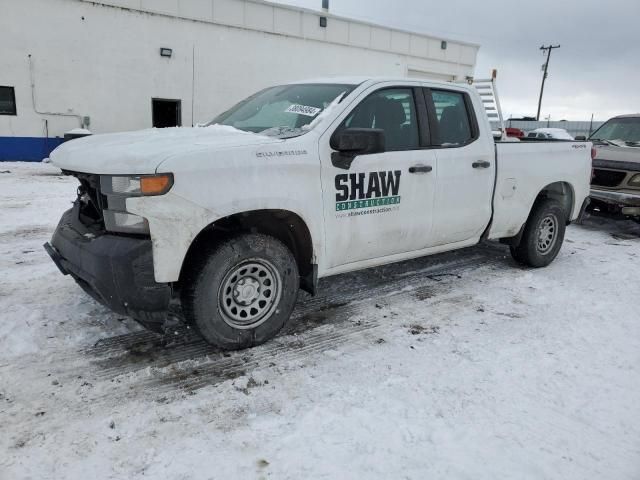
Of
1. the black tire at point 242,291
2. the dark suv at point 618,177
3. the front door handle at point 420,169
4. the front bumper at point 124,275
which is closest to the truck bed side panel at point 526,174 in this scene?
the front door handle at point 420,169

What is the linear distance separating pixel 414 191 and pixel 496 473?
2291 mm

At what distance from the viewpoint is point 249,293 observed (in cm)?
327

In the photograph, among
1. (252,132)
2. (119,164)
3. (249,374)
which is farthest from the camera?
(252,132)

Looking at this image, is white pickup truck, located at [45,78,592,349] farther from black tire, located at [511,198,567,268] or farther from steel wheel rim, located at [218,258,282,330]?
black tire, located at [511,198,567,268]

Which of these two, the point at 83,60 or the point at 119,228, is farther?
the point at 83,60

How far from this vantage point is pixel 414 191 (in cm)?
397

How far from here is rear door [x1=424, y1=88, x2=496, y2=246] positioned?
421 centimetres

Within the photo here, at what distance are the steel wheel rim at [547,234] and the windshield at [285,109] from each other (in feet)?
9.91

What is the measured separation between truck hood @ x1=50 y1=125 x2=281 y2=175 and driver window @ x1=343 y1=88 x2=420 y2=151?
83 cm

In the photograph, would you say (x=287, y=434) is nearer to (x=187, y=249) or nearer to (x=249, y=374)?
(x=249, y=374)

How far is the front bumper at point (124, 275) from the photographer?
2.80m

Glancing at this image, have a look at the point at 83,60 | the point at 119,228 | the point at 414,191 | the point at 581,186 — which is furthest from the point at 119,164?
the point at 83,60

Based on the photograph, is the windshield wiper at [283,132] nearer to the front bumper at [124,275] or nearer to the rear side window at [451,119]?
the front bumper at [124,275]

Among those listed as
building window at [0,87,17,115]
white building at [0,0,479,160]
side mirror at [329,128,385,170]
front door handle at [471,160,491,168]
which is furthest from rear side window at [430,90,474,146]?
building window at [0,87,17,115]
